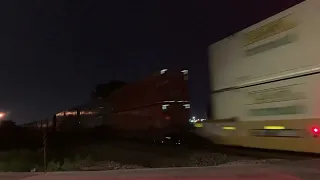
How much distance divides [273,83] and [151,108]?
13546 millimetres

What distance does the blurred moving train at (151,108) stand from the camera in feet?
88.1

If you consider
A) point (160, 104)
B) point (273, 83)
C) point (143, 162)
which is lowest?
point (143, 162)

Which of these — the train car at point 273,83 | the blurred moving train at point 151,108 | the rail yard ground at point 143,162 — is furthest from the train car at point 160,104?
the train car at point 273,83

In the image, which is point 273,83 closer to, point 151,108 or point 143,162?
point 143,162

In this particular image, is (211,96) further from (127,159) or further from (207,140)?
(127,159)

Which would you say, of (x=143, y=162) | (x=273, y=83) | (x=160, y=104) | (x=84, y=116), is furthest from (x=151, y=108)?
(x=84, y=116)

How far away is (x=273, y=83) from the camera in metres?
15.3

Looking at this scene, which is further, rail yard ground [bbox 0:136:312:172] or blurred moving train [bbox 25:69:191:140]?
blurred moving train [bbox 25:69:191:140]

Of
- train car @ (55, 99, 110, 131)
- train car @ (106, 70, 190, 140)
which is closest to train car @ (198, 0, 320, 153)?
train car @ (106, 70, 190, 140)

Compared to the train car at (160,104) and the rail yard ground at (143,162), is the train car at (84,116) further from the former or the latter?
the rail yard ground at (143,162)

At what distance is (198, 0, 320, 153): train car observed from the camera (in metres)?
13.9

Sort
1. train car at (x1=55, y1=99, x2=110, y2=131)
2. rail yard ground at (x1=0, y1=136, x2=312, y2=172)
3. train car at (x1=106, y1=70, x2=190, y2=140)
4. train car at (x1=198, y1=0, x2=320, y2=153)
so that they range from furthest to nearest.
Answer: train car at (x1=55, y1=99, x2=110, y2=131), train car at (x1=106, y1=70, x2=190, y2=140), rail yard ground at (x1=0, y1=136, x2=312, y2=172), train car at (x1=198, y1=0, x2=320, y2=153)

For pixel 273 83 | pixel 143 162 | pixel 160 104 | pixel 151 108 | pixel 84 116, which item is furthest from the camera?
pixel 84 116

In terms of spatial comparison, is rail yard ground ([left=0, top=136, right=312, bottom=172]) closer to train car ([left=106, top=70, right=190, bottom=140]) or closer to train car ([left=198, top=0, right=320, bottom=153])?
train car ([left=198, top=0, right=320, bottom=153])
